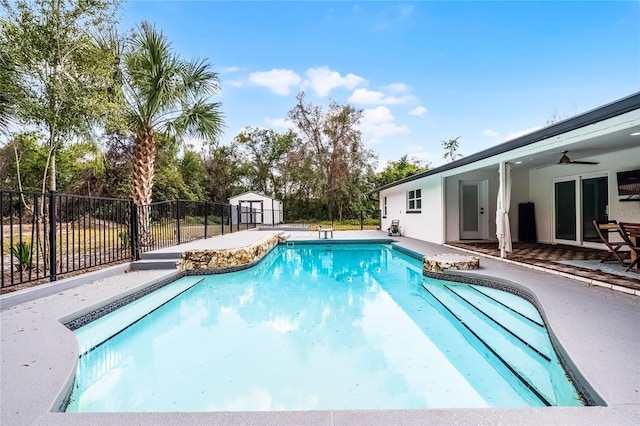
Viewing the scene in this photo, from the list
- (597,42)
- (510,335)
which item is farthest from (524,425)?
(597,42)

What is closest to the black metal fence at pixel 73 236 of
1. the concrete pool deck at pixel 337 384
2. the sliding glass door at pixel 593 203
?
the concrete pool deck at pixel 337 384

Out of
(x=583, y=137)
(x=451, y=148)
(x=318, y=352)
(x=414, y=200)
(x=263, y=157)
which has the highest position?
(x=451, y=148)

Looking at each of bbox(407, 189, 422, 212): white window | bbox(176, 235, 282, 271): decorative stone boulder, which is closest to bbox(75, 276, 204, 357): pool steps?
bbox(176, 235, 282, 271): decorative stone boulder

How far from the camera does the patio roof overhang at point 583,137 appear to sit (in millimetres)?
3871

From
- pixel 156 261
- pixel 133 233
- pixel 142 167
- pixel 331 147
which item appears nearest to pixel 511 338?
pixel 156 261

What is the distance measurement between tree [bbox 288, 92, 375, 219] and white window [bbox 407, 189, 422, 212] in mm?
12248

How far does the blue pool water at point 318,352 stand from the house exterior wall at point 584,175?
4.30m

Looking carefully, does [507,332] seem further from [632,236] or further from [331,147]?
[331,147]

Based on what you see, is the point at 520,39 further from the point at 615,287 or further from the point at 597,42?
the point at 615,287

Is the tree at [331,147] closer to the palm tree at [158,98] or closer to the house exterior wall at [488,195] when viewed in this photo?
the house exterior wall at [488,195]

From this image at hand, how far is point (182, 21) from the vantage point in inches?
411

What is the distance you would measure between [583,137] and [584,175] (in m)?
4.30

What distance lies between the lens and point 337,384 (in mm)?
2830

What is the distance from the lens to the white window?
12.2 meters
